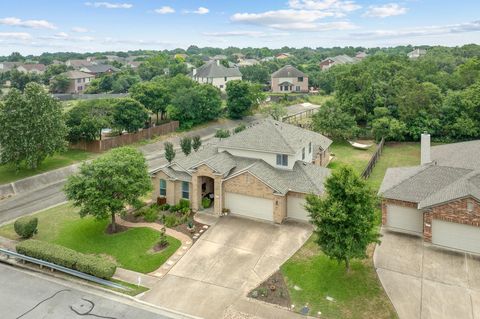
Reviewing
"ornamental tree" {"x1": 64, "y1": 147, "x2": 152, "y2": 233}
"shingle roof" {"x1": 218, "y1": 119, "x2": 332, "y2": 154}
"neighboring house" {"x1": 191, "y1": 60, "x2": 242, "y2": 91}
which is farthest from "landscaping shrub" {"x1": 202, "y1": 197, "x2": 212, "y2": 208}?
"neighboring house" {"x1": 191, "y1": 60, "x2": 242, "y2": 91}

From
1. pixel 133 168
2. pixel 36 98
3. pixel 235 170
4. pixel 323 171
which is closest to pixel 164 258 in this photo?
pixel 133 168

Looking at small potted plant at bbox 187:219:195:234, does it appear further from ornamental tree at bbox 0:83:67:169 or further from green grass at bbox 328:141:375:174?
green grass at bbox 328:141:375:174

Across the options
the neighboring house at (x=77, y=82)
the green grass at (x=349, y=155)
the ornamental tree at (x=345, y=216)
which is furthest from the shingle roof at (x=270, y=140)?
the neighboring house at (x=77, y=82)

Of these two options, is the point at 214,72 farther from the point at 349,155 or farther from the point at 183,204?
the point at 183,204

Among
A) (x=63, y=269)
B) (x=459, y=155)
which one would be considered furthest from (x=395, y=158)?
(x=63, y=269)

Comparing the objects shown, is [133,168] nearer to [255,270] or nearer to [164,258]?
[164,258]

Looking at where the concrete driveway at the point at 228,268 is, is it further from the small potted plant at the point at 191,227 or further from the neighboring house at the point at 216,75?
the neighboring house at the point at 216,75
